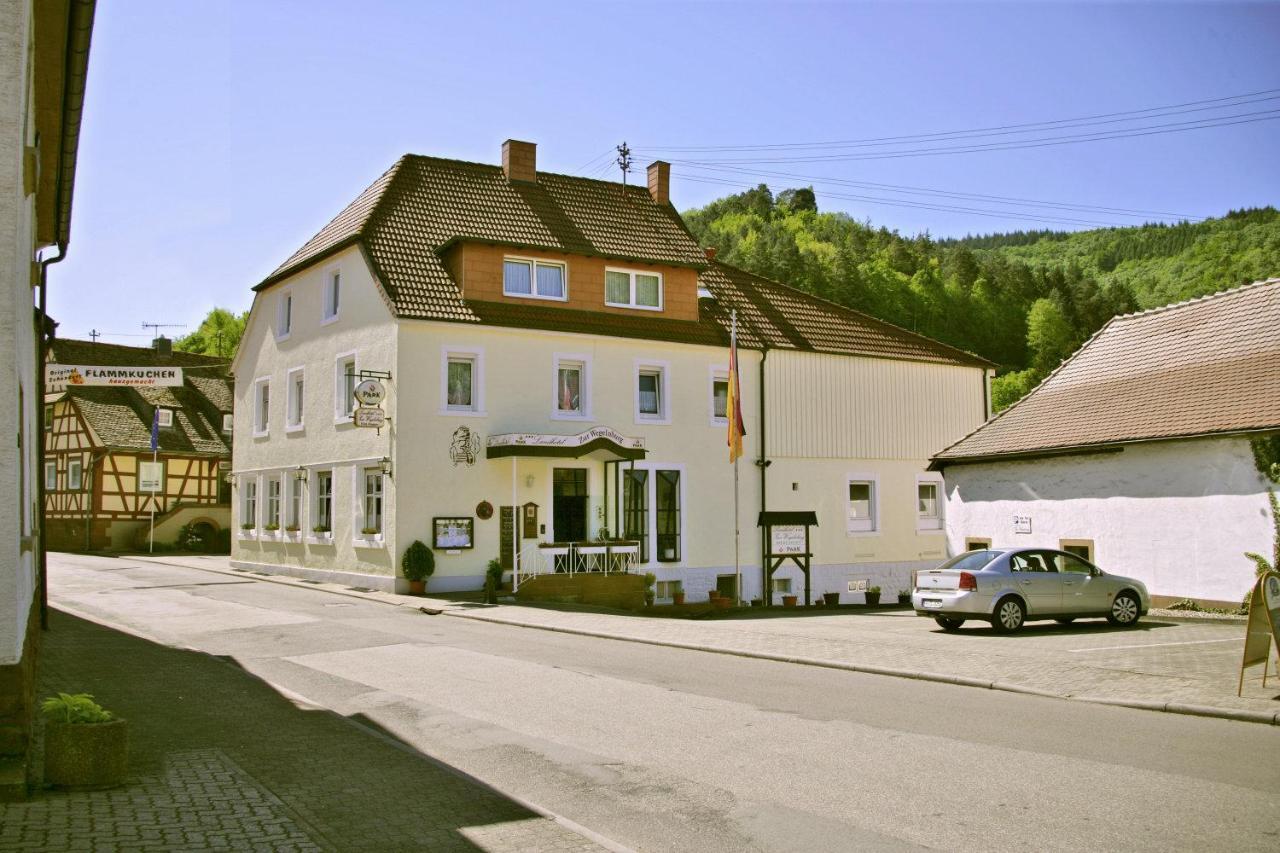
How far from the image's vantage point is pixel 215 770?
8383 mm

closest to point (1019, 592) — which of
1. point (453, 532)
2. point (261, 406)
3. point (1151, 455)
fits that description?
point (1151, 455)

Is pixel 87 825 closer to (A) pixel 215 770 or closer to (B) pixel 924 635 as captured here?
(A) pixel 215 770

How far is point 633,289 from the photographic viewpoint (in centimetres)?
3234

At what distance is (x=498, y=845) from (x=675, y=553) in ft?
81.5

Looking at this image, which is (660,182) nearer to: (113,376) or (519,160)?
(519,160)

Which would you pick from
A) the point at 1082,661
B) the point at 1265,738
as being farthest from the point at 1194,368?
the point at 1265,738

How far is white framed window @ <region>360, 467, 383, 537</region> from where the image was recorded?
94.3 feet

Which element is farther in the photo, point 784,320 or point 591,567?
point 784,320

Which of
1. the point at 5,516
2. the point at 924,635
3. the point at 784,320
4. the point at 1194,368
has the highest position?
the point at 784,320

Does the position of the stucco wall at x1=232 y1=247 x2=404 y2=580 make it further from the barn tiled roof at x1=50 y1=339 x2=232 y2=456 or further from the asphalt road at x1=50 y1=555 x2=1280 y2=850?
the asphalt road at x1=50 y1=555 x2=1280 y2=850

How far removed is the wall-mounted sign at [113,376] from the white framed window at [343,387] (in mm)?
8200

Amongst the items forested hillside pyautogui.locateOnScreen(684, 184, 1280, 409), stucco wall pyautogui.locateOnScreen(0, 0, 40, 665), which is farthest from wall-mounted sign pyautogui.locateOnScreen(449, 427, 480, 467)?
forested hillside pyautogui.locateOnScreen(684, 184, 1280, 409)

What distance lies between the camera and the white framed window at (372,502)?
94.3 feet

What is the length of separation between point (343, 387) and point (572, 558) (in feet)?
27.0
